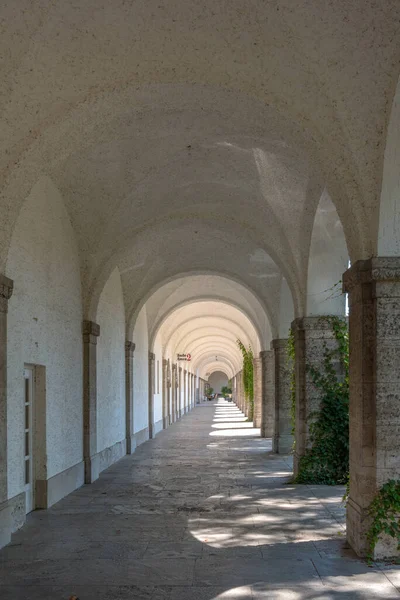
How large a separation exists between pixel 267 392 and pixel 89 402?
30.5 feet

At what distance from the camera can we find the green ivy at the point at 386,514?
6.34 metres

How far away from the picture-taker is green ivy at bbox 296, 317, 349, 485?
35.9ft

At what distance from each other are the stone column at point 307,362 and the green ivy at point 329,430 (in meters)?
0.08

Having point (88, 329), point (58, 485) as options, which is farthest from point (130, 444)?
point (58, 485)

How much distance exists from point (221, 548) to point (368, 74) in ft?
16.0

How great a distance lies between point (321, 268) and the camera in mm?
11141

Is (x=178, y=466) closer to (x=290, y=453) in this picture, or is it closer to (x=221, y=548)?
(x=290, y=453)

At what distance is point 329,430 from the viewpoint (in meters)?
10.9

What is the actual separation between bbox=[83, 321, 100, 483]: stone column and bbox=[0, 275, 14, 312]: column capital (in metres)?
4.36

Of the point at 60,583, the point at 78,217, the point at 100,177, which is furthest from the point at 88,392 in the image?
the point at 60,583

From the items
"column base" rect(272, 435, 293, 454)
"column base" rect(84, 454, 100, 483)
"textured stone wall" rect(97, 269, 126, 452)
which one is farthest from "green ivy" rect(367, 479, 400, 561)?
"column base" rect(272, 435, 293, 454)

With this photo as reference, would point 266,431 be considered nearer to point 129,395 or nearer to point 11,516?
point 129,395

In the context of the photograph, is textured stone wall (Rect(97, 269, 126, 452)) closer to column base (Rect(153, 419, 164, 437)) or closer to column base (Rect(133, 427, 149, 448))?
column base (Rect(133, 427, 149, 448))

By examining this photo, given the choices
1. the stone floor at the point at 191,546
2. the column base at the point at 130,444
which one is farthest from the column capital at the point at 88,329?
the column base at the point at 130,444
